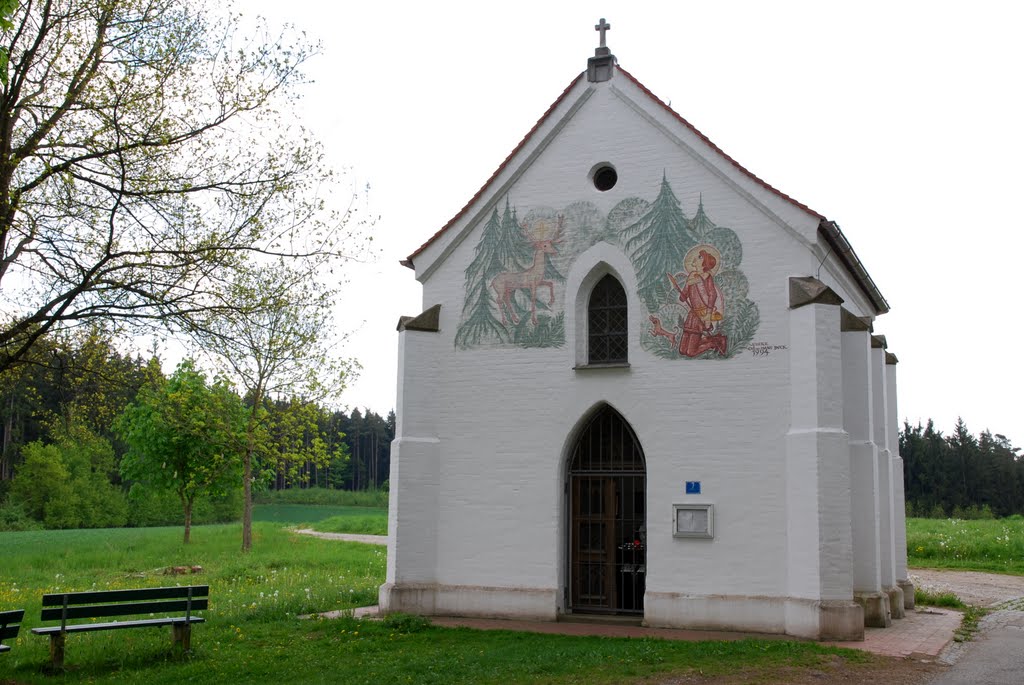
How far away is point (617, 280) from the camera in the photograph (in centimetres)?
1670

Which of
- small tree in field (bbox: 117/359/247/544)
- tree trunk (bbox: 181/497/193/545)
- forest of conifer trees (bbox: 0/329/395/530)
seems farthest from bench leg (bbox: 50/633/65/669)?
tree trunk (bbox: 181/497/193/545)

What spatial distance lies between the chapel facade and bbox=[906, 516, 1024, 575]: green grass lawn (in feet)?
46.5

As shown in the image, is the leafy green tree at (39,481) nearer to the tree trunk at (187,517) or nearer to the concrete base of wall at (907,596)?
the tree trunk at (187,517)

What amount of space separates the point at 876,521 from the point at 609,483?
444cm

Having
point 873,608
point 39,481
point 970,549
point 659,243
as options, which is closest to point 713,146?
point 659,243

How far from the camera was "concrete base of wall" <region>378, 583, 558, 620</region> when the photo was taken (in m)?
15.9

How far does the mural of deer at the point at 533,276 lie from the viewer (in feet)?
55.4

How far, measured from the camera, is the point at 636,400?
1585 centimetres

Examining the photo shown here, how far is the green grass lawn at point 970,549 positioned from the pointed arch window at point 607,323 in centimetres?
1800

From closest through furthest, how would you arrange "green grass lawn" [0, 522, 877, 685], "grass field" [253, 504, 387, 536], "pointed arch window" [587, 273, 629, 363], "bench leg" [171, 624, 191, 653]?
1. "green grass lawn" [0, 522, 877, 685]
2. "bench leg" [171, 624, 191, 653]
3. "pointed arch window" [587, 273, 629, 363]
4. "grass field" [253, 504, 387, 536]

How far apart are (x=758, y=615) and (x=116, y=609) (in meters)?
9.12

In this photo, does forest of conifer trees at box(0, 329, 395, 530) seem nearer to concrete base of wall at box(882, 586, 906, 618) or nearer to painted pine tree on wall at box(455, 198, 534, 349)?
painted pine tree on wall at box(455, 198, 534, 349)

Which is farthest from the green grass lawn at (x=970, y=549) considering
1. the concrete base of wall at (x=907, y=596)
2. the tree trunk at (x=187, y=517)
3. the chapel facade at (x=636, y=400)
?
the tree trunk at (x=187, y=517)

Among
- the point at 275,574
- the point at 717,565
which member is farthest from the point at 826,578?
the point at 275,574
